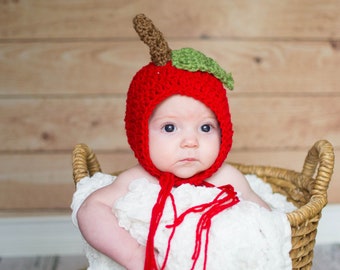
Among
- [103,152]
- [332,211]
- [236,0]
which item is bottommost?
[332,211]

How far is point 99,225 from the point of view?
91 centimetres

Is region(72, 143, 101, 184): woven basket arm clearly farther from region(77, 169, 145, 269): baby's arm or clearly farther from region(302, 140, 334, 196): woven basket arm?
region(302, 140, 334, 196): woven basket arm

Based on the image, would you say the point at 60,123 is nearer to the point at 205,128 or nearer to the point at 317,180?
the point at 205,128

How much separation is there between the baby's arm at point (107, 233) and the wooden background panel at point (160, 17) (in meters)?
0.68

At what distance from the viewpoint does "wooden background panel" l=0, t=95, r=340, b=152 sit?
1.54 meters

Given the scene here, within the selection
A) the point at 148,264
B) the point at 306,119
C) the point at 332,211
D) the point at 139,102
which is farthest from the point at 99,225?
the point at 332,211

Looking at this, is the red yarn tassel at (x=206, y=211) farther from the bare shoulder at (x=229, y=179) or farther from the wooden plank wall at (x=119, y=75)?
the wooden plank wall at (x=119, y=75)

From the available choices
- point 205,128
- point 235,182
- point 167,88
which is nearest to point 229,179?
point 235,182

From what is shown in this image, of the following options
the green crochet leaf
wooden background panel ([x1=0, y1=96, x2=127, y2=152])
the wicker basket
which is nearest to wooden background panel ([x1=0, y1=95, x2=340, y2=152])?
wooden background panel ([x1=0, y1=96, x2=127, y2=152])

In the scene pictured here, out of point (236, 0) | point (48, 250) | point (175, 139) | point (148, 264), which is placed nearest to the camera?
point (148, 264)

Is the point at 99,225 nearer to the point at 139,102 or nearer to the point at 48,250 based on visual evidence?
the point at 139,102

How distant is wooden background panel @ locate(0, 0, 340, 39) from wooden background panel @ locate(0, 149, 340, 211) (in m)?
0.35

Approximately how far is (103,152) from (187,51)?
648mm

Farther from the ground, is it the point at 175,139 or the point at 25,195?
the point at 175,139
